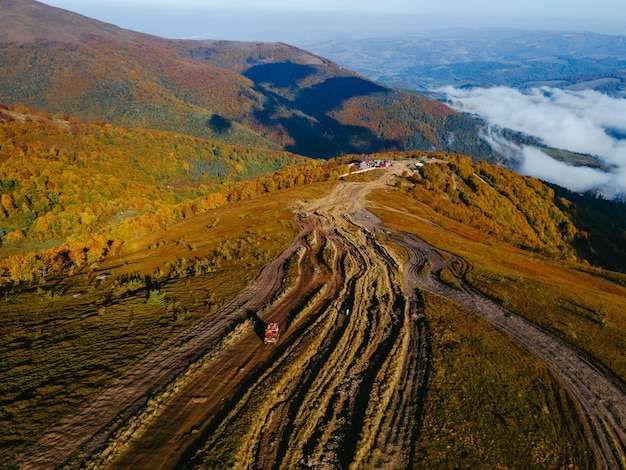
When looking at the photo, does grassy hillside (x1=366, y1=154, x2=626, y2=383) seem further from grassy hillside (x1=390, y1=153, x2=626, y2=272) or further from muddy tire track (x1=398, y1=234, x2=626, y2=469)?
muddy tire track (x1=398, y1=234, x2=626, y2=469)

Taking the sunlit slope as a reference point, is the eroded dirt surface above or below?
above

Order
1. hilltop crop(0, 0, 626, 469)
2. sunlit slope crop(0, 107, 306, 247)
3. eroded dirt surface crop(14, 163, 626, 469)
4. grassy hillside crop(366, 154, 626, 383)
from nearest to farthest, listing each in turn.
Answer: eroded dirt surface crop(14, 163, 626, 469), hilltop crop(0, 0, 626, 469), grassy hillside crop(366, 154, 626, 383), sunlit slope crop(0, 107, 306, 247)

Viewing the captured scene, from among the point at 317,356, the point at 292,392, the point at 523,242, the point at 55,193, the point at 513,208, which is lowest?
the point at 55,193

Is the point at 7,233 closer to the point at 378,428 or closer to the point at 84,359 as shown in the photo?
the point at 84,359

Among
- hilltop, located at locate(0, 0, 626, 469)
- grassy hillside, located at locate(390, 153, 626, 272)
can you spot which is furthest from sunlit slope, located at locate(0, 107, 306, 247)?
grassy hillside, located at locate(390, 153, 626, 272)

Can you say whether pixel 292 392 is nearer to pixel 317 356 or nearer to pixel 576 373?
pixel 317 356

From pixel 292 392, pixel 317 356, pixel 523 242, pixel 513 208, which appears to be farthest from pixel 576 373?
pixel 513 208

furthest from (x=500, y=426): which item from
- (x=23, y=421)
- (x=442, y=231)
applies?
(x=442, y=231)

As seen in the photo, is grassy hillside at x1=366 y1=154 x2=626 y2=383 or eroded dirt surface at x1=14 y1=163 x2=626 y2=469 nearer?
eroded dirt surface at x1=14 y1=163 x2=626 y2=469

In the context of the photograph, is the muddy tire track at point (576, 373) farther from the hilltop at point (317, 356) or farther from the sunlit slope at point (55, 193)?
the sunlit slope at point (55, 193)
